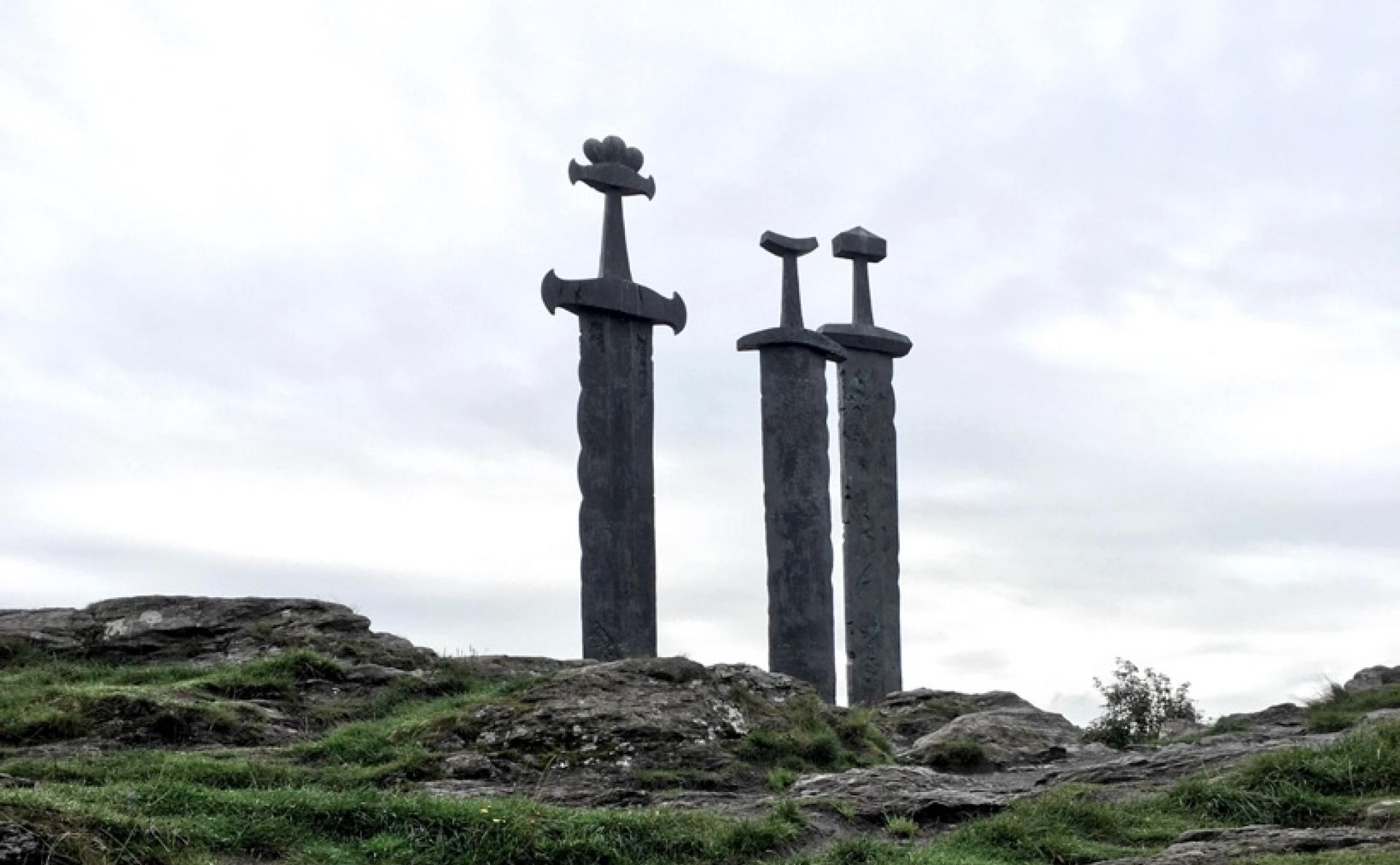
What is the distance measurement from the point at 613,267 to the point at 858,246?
5.14 metres

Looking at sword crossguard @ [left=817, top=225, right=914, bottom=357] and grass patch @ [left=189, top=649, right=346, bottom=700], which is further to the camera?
sword crossguard @ [left=817, top=225, right=914, bottom=357]

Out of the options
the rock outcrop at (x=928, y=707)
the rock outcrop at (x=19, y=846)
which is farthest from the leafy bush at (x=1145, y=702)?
the rock outcrop at (x=19, y=846)

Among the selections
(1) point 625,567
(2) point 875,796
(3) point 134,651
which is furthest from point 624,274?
(2) point 875,796

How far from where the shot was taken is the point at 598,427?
806 inches

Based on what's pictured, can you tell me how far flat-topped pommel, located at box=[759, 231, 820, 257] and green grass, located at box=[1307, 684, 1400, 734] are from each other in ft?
30.0

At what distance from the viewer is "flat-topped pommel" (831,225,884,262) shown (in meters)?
24.7

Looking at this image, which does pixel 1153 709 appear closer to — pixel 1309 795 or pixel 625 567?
pixel 625 567

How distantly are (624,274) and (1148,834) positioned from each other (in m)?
11.9

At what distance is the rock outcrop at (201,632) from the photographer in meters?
16.7

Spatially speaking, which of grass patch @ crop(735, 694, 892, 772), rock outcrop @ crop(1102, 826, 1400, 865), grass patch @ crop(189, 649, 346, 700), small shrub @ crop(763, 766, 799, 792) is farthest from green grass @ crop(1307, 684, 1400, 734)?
grass patch @ crop(189, 649, 346, 700)

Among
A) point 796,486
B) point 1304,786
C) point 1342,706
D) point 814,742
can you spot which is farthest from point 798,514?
point 1304,786

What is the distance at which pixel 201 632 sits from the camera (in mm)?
17141

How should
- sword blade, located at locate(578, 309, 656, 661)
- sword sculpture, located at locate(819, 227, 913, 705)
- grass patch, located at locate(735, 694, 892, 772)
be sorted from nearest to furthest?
grass patch, located at locate(735, 694, 892, 772), sword blade, located at locate(578, 309, 656, 661), sword sculpture, located at locate(819, 227, 913, 705)

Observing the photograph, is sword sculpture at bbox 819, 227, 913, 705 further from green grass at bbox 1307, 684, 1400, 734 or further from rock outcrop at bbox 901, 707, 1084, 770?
green grass at bbox 1307, 684, 1400, 734
